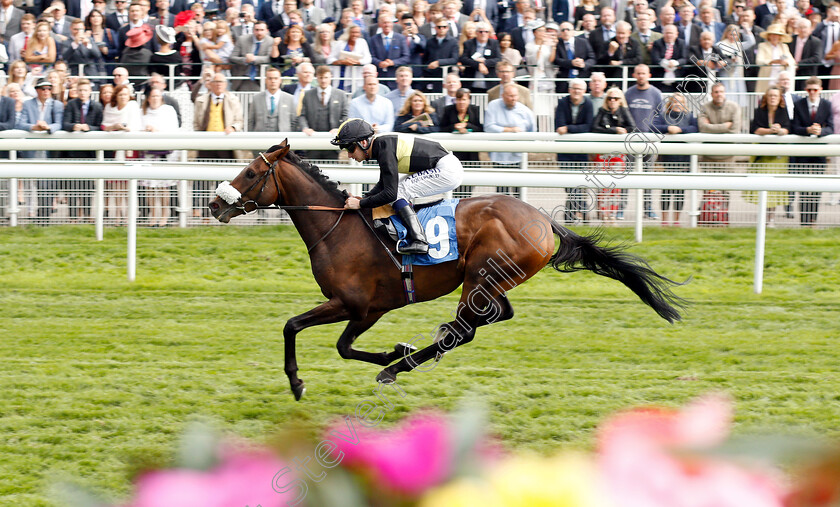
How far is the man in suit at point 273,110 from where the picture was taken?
8281 millimetres

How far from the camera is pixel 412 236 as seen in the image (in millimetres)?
5180

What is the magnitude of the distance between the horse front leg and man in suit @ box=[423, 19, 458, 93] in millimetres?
4151

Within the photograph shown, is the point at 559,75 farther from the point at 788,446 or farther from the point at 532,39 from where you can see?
the point at 788,446

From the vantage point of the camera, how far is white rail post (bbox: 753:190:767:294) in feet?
22.7

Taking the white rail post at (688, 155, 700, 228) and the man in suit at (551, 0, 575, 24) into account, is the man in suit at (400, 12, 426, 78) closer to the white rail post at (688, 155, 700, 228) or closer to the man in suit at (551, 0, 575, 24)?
the man in suit at (551, 0, 575, 24)

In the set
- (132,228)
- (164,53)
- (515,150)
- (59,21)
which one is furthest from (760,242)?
(59,21)

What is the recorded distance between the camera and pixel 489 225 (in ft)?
17.3

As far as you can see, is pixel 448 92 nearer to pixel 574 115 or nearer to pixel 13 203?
pixel 574 115

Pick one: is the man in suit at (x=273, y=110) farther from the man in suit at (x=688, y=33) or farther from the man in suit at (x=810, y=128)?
the man in suit at (x=810, y=128)

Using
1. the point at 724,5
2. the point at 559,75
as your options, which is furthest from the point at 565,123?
the point at 724,5

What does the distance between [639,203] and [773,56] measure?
7.48 feet

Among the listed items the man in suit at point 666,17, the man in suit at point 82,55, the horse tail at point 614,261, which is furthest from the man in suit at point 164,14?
the horse tail at point 614,261

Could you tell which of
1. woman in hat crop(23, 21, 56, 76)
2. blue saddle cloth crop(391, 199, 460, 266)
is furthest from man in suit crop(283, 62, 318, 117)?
blue saddle cloth crop(391, 199, 460, 266)

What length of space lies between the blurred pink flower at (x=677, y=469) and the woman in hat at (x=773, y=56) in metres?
8.52
